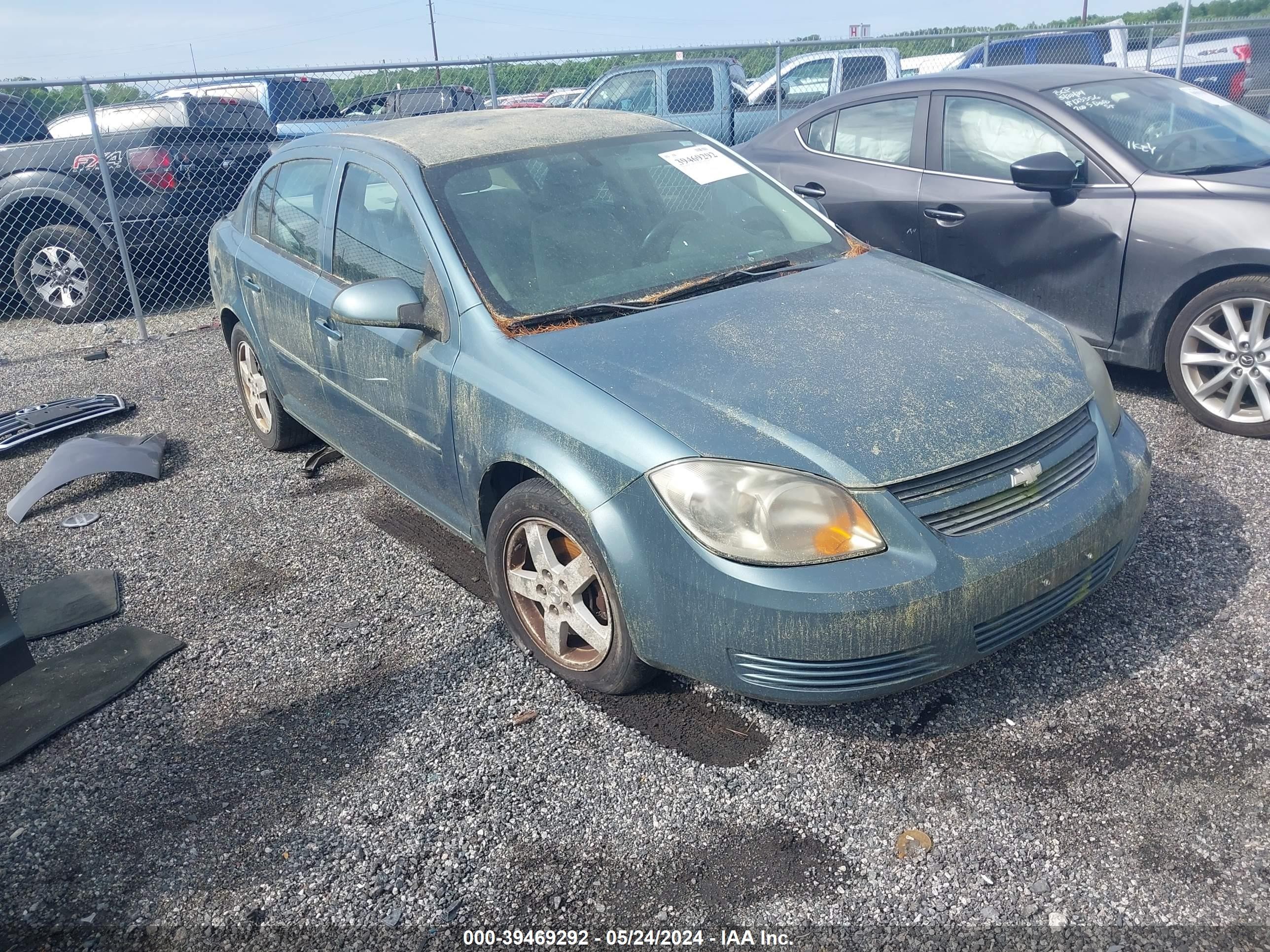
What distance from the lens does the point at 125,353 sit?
7949 mm

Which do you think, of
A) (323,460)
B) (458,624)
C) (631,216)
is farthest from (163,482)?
(631,216)

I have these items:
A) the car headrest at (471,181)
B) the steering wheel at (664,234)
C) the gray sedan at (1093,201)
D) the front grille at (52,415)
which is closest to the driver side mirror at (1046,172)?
the gray sedan at (1093,201)

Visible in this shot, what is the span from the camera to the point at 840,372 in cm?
290

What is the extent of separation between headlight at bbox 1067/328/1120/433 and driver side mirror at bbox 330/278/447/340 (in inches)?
82.8

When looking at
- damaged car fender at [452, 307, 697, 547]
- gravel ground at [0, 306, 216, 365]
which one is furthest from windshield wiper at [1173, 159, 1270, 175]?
gravel ground at [0, 306, 216, 365]

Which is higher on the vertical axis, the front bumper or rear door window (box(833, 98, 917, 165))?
rear door window (box(833, 98, 917, 165))

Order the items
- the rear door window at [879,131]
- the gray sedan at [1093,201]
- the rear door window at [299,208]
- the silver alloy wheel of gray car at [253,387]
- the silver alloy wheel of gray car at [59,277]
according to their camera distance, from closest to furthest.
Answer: the rear door window at [299,208] < the gray sedan at [1093,201] < the silver alloy wheel of gray car at [253,387] < the rear door window at [879,131] < the silver alloy wheel of gray car at [59,277]

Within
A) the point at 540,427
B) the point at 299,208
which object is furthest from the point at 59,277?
the point at 540,427

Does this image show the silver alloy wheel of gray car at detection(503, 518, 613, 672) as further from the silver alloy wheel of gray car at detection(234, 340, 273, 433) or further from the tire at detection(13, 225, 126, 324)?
the tire at detection(13, 225, 126, 324)

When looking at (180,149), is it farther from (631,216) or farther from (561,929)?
(561,929)

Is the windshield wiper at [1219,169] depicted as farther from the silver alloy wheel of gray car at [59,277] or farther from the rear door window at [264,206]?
the silver alloy wheel of gray car at [59,277]

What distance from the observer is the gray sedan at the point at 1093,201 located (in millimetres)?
4555

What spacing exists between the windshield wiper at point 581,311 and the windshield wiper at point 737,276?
0.09 meters

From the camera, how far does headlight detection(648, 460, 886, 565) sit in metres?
2.53
